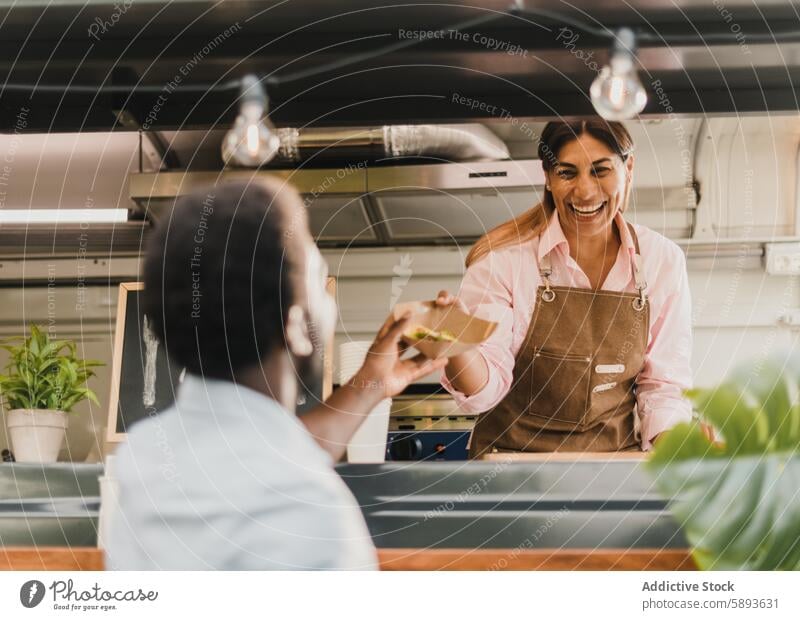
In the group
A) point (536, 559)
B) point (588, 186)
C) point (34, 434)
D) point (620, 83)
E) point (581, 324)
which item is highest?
point (620, 83)

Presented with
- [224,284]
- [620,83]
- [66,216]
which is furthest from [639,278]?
[66,216]

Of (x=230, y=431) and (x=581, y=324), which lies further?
(x=581, y=324)

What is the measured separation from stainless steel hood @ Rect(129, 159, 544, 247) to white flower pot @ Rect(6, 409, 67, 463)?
0.25m

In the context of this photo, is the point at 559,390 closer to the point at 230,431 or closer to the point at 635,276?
the point at 635,276

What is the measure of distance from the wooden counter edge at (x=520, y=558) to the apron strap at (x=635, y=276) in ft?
0.89

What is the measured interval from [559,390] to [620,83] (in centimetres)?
35

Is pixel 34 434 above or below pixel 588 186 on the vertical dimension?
below

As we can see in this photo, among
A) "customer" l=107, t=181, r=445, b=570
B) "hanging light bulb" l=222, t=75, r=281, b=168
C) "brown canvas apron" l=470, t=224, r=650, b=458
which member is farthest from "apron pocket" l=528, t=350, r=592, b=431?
"hanging light bulb" l=222, t=75, r=281, b=168

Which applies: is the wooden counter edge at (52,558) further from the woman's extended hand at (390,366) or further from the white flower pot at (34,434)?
the woman's extended hand at (390,366)

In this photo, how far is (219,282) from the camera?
38.4 inches

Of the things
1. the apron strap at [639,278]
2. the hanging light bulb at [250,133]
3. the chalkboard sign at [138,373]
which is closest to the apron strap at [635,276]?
the apron strap at [639,278]

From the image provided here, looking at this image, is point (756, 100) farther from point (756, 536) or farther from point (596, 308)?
point (756, 536)

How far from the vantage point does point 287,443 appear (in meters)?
0.89

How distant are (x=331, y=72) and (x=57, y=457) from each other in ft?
1.69
